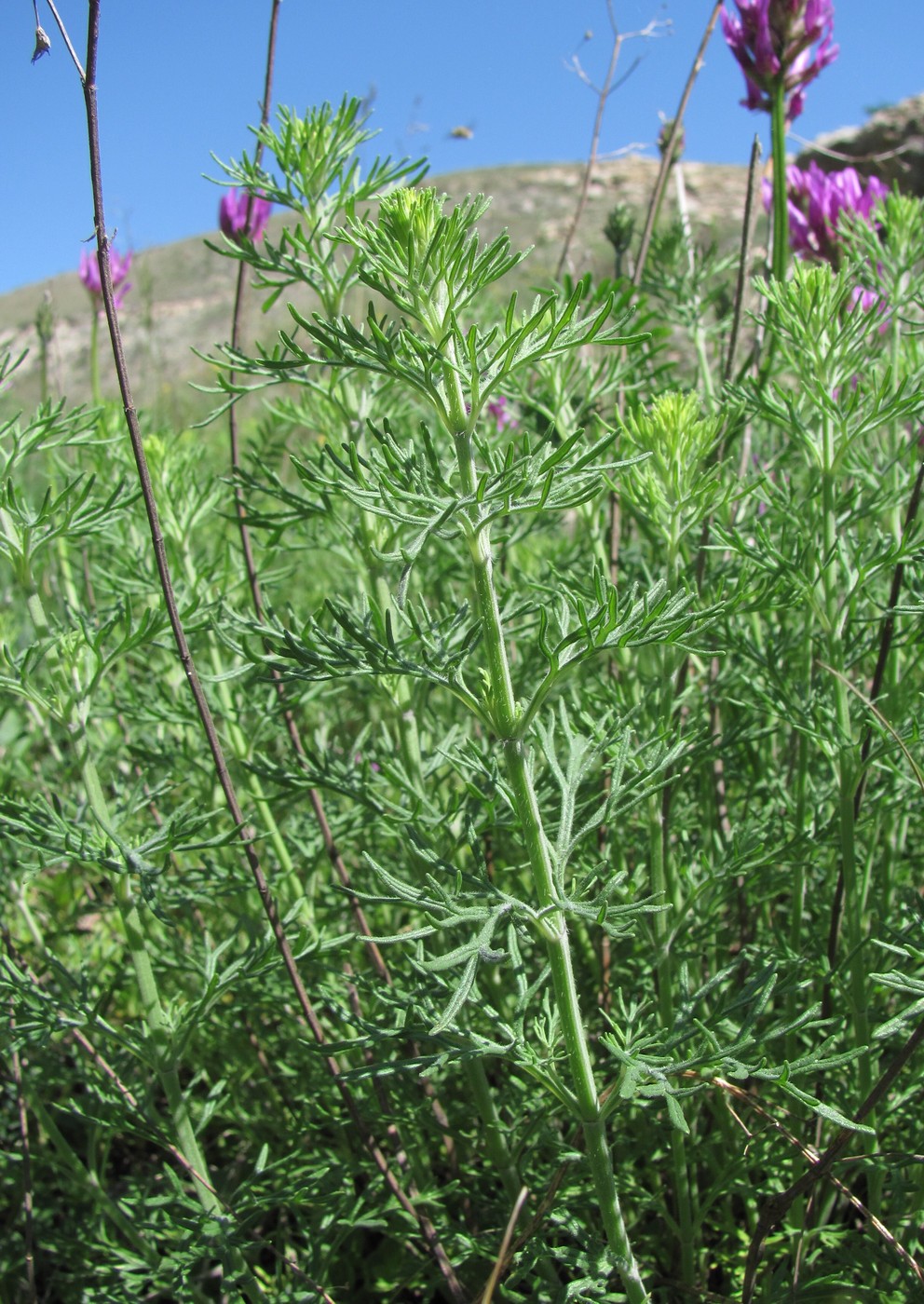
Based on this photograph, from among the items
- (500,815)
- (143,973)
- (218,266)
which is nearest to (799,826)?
(500,815)

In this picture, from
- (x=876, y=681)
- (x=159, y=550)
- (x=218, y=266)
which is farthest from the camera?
(x=218, y=266)

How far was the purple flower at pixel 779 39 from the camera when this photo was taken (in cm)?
174

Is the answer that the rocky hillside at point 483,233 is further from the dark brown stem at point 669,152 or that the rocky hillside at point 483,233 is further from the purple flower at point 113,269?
the dark brown stem at point 669,152

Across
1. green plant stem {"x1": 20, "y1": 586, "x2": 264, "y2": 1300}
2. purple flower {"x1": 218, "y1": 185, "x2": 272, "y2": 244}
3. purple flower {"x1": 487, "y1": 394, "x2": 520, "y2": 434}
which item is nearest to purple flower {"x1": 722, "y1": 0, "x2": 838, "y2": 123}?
purple flower {"x1": 487, "y1": 394, "x2": 520, "y2": 434}

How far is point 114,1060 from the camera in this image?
158cm

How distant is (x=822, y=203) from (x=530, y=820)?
152 centimetres

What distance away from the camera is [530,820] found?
0.98m

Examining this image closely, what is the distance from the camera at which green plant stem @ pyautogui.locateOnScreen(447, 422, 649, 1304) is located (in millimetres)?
959

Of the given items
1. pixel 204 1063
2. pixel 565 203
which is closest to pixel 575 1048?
pixel 204 1063

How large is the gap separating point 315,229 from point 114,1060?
4.24 feet

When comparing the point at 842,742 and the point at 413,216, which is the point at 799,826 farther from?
the point at 413,216

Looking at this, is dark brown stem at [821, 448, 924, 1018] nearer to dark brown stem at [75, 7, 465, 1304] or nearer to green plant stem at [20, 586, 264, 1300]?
dark brown stem at [75, 7, 465, 1304]

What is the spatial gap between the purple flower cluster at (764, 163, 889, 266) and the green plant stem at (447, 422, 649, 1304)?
1.19 metres

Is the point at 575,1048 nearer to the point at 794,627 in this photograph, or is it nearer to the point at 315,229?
the point at 794,627
